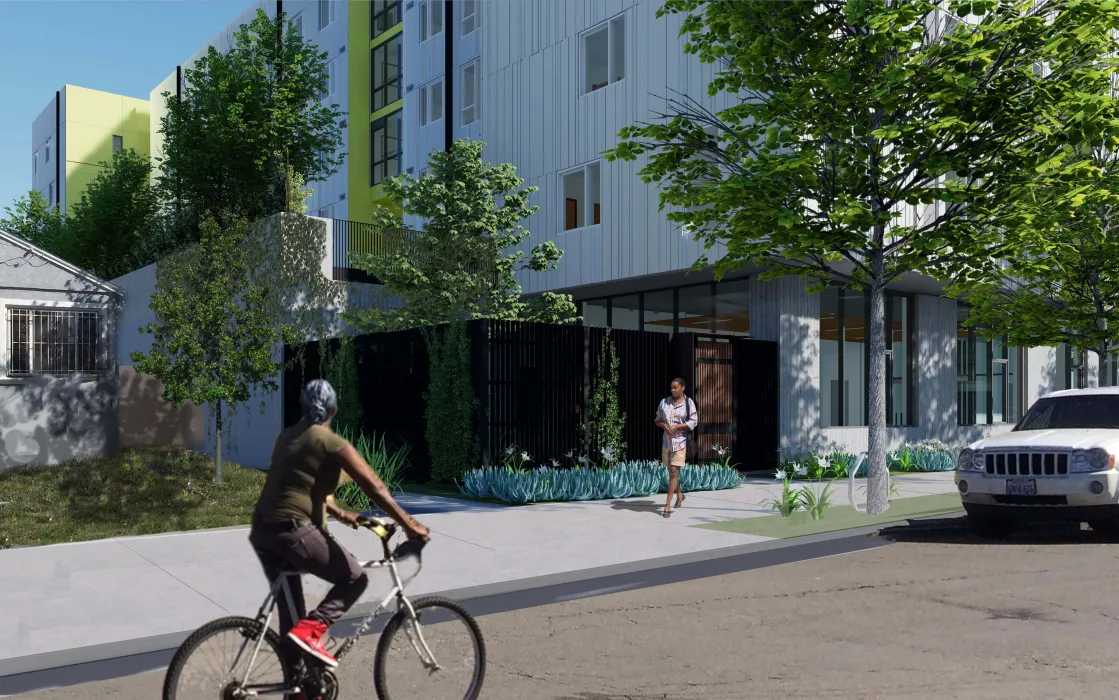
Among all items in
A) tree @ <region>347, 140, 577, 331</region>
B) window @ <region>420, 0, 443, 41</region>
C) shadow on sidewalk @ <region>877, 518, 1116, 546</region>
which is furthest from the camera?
window @ <region>420, 0, 443, 41</region>

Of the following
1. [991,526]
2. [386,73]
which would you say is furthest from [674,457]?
[386,73]

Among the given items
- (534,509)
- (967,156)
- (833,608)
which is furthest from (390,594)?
(967,156)

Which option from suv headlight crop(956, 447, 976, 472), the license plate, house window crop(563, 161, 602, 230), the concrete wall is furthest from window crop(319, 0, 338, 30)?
the license plate

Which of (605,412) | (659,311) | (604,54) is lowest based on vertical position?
(605,412)

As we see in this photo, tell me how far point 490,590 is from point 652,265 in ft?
44.5

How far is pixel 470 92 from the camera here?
29.4 metres

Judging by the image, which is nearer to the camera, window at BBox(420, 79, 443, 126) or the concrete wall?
the concrete wall

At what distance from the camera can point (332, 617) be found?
466 centimetres

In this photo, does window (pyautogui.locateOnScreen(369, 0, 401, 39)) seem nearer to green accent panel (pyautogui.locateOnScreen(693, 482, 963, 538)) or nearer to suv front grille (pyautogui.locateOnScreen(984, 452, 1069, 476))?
green accent panel (pyautogui.locateOnScreen(693, 482, 963, 538))

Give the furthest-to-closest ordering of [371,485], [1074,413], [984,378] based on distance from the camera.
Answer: [984,378]
[1074,413]
[371,485]

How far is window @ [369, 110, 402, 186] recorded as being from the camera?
124 feet

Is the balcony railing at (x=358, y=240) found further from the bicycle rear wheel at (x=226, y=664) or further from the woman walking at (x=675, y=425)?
the bicycle rear wheel at (x=226, y=664)

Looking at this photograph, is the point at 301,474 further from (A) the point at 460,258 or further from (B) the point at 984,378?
(B) the point at 984,378

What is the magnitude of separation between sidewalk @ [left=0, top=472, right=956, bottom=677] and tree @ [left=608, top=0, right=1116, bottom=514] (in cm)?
386
